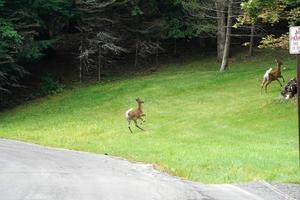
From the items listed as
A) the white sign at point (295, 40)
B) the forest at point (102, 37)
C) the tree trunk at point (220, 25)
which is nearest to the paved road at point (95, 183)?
the white sign at point (295, 40)

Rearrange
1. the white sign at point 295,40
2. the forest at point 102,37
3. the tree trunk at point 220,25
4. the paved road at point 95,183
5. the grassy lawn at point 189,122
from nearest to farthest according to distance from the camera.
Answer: the paved road at point 95,183 < the white sign at point 295,40 < the grassy lawn at point 189,122 < the forest at point 102,37 < the tree trunk at point 220,25

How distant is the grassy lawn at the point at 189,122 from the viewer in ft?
52.1

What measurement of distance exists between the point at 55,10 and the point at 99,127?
1599 cm

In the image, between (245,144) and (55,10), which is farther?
(55,10)

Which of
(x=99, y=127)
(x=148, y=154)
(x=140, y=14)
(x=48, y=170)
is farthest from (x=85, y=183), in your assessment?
(x=140, y=14)

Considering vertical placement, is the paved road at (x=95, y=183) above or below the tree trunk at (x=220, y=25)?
below

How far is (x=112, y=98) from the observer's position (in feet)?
116

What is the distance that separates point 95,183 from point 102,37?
101ft

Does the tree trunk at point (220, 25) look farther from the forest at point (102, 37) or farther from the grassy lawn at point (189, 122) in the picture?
the grassy lawn at point (189, 122)

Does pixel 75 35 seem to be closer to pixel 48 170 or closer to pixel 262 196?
pixel 48 170

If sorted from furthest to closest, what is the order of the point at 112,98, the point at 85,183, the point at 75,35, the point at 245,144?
the point at 75,35
the point at 112,98
the point at 245,144
the point at 85,183

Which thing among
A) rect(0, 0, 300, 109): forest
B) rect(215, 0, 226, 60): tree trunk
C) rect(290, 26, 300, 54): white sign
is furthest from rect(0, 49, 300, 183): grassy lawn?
rect(290, 26, 300, 54): white sign

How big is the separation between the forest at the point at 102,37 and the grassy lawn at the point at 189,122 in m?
2.28

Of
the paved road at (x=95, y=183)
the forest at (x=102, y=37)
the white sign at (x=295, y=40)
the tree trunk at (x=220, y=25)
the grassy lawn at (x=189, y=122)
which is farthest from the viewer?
the tree trunk at (x=220, y=25)
